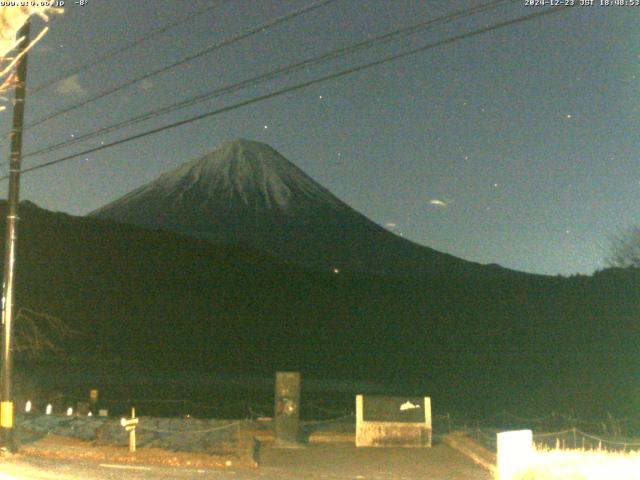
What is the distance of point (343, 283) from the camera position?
121 meters

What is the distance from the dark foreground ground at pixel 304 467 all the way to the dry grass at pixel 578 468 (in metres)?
1.75

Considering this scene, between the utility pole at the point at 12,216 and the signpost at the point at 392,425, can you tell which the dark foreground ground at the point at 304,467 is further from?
the utility pole at the point at 12,216

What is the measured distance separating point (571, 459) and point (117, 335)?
78.6m

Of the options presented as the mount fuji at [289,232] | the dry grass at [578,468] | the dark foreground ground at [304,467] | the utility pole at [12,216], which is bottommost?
the dark foreground ground at [304,467]

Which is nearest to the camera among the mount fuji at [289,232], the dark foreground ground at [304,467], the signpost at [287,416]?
the dark foreground ground at [304,467]

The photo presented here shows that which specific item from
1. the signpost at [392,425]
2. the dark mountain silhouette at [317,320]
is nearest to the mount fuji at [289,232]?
the dark mountain silhouette at [317,320]

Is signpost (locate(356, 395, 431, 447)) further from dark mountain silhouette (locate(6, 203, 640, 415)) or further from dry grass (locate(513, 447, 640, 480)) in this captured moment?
dark mountain silhouette (locate(6, 203, 640, 415))

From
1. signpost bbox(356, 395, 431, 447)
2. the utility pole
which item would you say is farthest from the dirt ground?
the utility pole

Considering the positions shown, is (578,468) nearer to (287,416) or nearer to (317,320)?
(287,416)

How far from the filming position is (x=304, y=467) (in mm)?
17500

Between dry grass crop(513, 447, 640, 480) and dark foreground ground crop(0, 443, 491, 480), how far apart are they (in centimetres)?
175

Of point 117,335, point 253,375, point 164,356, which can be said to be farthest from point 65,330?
point 117,335

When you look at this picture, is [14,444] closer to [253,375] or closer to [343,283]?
[253,375]

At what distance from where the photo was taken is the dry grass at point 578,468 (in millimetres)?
12812
